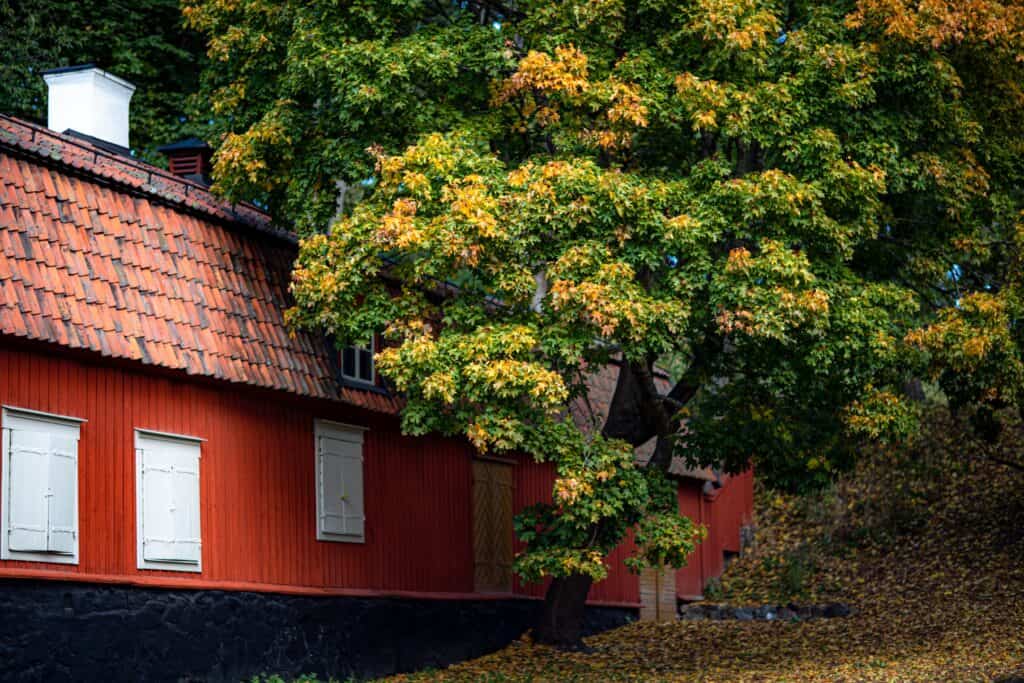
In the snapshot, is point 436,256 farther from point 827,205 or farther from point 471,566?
point 471,566

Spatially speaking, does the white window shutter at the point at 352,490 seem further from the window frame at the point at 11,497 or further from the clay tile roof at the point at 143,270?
the window frame at the point at 11,497

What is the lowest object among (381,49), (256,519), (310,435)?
Answer: (256,519)

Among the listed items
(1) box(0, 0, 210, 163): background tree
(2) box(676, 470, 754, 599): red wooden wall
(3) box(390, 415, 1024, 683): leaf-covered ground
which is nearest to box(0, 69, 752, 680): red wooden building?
(3) box(390, 415, 1024, 683): leaf-covered ground

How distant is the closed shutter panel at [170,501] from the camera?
14117 mm

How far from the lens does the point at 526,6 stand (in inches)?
655

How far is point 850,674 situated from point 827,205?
5877 millimetres

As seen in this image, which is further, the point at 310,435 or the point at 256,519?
the point at 310,435

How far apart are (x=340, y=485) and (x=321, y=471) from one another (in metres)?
0.42

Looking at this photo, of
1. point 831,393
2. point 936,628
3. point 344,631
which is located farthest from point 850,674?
point 344,631

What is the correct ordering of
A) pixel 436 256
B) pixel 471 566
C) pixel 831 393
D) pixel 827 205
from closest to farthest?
pixel 436 256 < pixel 827 205 < pixel 831 393 < pixel 471 566

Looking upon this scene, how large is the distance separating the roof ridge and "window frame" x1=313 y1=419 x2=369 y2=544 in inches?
99.7

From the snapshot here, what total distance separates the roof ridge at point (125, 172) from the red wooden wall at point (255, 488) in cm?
214

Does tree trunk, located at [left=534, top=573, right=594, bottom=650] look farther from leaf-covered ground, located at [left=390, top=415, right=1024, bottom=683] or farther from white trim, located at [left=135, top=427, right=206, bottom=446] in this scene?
white trim, located at [left=135, top=427, right=206, bottom=446]

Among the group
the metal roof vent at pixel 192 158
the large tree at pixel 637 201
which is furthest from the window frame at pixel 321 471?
the metal roof vent at pixel 192 158
